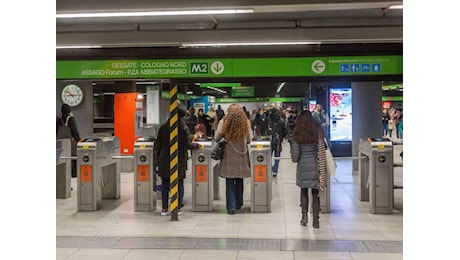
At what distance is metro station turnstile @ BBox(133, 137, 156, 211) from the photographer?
8.00 meters

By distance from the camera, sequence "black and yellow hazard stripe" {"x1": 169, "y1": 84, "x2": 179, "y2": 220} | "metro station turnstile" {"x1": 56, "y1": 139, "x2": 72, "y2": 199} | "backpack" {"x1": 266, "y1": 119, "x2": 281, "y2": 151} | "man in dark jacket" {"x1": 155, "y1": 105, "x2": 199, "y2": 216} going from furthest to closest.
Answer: "backpack" {"x1": 266, "y1": 119, "x2": 281, "y2": 151} < "metro station turnstile" {"x1": 56, "y1": 139, "x2": 72, "y2": 199} < "man in dark jacket" {"x1": 155, "y1": 105, "x2": 199, "y2": 216} < "black and yellow hazard stripe" {"x1": 169, "y1": 84, "x2": 179, "y2": 220}

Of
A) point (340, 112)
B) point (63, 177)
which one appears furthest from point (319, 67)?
point (340, 112)

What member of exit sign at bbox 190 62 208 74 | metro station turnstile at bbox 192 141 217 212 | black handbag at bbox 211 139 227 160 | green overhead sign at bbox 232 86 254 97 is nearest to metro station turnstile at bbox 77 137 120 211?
metro station turnstile at bbox 192 141 217 212

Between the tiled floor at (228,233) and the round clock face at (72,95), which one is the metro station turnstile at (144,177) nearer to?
the tiled floor at (228,233)

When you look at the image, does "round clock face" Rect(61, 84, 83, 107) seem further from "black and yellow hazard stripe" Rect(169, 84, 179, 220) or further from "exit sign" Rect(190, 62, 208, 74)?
"exit sign" Rect(190, 62, 208, 74)

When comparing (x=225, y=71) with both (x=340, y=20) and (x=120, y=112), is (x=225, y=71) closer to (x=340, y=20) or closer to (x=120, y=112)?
(x=340, y=20)

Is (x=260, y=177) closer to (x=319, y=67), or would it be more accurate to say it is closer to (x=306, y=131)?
(x=306, y=131)

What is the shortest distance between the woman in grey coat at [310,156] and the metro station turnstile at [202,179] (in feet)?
5.85

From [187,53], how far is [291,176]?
19.9ft

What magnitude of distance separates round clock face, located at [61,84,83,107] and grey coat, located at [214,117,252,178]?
719 centimetres

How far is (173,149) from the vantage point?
732 centimetres

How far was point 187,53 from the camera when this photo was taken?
7.20 m

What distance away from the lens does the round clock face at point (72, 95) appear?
44.2ft

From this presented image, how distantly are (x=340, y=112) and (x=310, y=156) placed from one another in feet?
26.4
